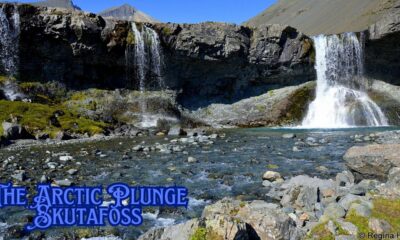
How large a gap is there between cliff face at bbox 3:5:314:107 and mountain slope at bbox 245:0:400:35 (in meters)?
54.3

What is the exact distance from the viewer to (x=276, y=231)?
309 inches

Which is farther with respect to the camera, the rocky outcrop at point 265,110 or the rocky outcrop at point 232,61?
the rocky outcrop at point 232,61

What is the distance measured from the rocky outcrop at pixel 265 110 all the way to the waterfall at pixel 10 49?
22.0 m

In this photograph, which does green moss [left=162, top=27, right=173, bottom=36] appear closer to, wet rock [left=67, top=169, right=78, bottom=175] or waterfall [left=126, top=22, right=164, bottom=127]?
waterfall [left=126, top=22, right=164, bottom=127]

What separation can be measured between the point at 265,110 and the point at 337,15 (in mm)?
104637

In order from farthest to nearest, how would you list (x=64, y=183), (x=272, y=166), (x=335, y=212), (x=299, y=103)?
(x=299, y=103) < (x=272, y=166) < (x=64, y=183) < (x=335, y=212)

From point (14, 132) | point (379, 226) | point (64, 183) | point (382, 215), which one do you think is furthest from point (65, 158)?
point (379, 226)

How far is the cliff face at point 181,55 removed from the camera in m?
45.1

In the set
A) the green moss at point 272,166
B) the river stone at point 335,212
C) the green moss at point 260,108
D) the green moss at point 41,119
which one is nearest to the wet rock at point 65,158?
the green moss at point 272,166

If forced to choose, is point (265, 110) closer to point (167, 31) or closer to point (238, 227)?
point (167, 31)

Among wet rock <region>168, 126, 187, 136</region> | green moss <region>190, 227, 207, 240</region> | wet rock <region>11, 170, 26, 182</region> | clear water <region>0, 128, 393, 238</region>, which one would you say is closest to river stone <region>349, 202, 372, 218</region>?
green moss <region>190, 227, 207, 240</region>

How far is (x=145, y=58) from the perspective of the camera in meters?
49.4

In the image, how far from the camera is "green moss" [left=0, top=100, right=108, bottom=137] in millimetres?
34875

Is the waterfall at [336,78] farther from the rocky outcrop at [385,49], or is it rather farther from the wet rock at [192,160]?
the wet rock at [192,160]
